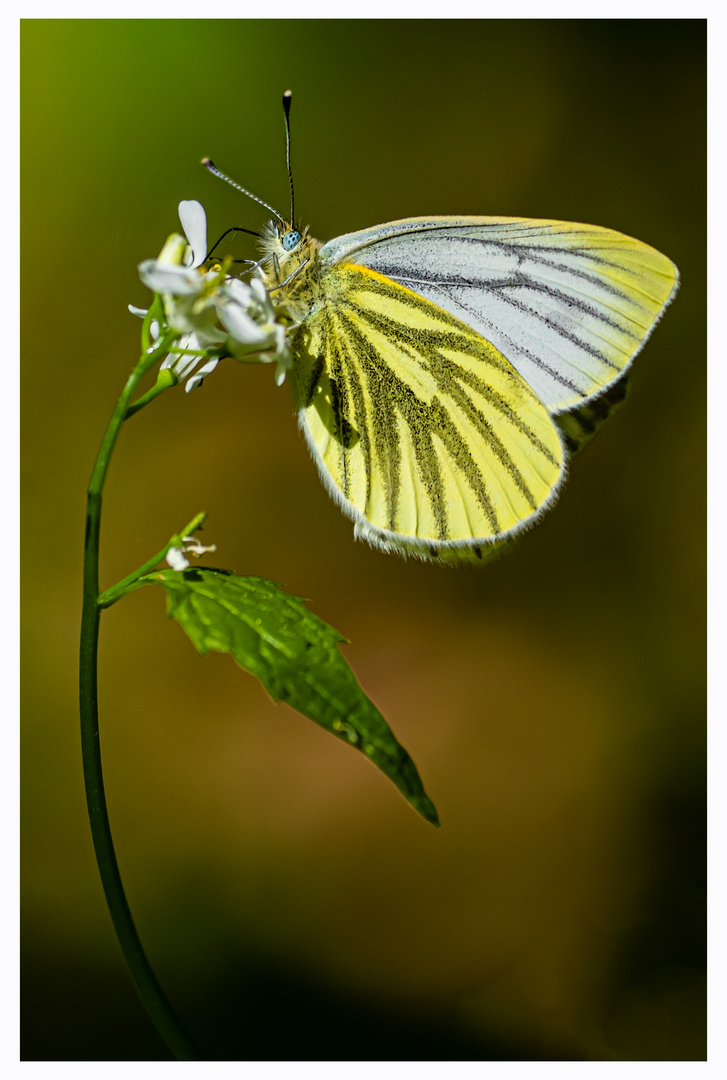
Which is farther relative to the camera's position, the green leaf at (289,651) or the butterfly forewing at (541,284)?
the butterfly forewing at (541,284)

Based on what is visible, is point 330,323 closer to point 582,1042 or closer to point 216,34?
point 216,34

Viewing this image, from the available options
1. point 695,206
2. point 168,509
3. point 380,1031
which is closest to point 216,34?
point 168,509

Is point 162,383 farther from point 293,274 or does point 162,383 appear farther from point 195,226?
point 293,274

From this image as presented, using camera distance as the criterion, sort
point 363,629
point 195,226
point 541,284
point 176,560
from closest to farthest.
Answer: point 176,560
point 195,226
point 541,284
point 363,629

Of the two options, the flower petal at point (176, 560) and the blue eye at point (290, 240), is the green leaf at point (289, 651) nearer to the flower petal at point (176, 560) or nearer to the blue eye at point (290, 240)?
the flower petal at point (176, 560)

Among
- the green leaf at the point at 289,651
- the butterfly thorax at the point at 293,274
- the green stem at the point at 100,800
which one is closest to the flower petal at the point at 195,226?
the butterfly thorax at the point at 293,274

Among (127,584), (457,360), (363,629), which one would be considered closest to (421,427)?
(457,360)
